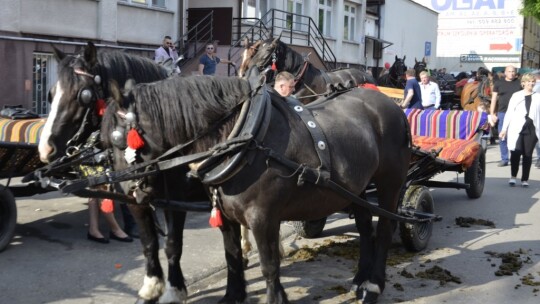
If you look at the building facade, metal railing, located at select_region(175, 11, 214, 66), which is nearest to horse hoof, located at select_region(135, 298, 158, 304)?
metal railing, located at select_region(175, 11, 214, 66)

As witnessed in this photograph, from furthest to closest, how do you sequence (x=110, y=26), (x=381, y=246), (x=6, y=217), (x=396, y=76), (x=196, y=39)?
(x=396, y=76) → (x=196, y=39) → (x=110, y=26) → (x=6, y=217) → (x=381, y=246)

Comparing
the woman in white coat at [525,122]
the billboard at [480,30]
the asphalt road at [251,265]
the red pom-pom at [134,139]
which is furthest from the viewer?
the billboard at [480,30]

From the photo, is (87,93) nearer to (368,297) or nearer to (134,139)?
(134,139)

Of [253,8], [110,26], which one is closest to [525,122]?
[110,26]

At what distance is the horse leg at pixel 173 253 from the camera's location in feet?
16.5

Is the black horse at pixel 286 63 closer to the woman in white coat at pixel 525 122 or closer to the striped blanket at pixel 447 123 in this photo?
the striped blanket at pixel 447 123

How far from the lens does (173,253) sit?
16.6 ft

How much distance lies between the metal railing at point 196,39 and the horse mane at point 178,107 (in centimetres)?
1423

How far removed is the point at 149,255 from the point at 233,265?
63cm

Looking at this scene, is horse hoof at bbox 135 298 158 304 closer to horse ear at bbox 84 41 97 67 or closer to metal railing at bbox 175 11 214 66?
horse ear at bbox 84 41 97 67

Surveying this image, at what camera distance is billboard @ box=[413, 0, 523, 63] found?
55031mm

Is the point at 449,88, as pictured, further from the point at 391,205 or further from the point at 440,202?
the point at 391,205

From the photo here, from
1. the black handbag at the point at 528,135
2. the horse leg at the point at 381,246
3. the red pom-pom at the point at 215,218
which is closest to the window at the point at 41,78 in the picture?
the black handbag at the point at 528,135

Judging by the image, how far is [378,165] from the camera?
215 inches
